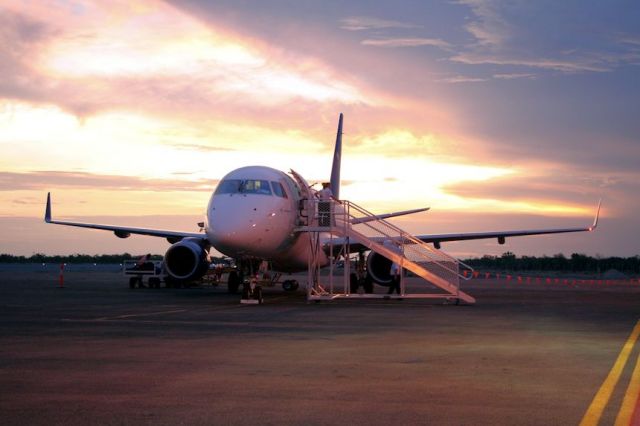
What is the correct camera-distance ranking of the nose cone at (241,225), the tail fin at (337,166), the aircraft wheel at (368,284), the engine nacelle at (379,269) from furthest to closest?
the tail fin at (337,166) < the aircraft wheel at (368,284) < the engine nacelle at (379,269) < the nose cone at (241,225)

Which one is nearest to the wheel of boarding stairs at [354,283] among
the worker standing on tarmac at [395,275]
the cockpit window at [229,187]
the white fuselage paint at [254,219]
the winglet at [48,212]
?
the worker standing on tarmac at [395,275]

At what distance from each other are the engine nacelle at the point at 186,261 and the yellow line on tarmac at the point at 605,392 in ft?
66.4

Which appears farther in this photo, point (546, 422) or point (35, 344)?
point (35, 344)

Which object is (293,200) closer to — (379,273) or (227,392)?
(379,273)

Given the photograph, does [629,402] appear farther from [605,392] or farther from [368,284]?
[368,284]

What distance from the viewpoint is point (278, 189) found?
83.8 ft

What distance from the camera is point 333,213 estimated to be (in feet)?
87.6

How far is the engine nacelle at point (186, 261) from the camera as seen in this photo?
31078 mm

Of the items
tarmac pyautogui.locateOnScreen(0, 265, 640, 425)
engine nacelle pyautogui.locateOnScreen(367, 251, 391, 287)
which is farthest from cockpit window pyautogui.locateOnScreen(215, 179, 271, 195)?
engine nacelle pyautogui.locateOnScreen(367, 251, 391, 287)

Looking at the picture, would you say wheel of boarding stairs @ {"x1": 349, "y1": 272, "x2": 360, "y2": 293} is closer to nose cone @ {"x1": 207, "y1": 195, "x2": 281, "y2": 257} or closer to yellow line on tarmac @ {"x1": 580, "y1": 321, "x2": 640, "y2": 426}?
nose cone @ {"x1": 207, "y1": 195, "x2": 281, "y2": 257}

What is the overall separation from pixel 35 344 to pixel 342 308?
37.4 feet

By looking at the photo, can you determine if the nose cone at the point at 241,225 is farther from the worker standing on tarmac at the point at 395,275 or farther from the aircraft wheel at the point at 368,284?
the aircraft wheel at the point at 368,284

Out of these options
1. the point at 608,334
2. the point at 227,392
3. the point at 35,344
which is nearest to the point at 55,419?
the point at 227,392

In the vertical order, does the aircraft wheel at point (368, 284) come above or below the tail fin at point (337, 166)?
below
